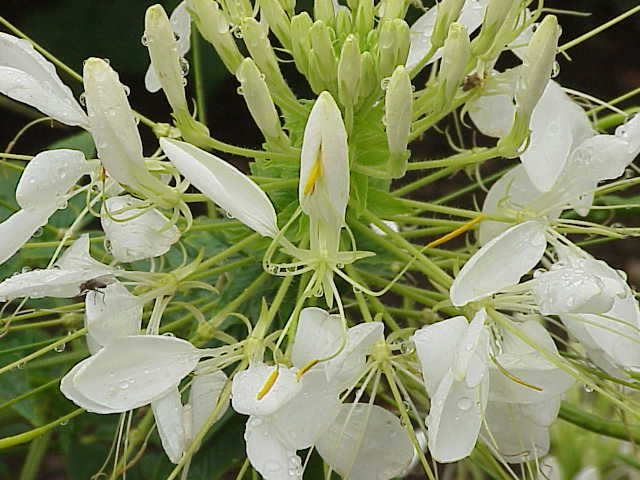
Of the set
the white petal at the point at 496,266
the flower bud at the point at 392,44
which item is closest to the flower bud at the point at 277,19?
the flower bud at the point at 392,44

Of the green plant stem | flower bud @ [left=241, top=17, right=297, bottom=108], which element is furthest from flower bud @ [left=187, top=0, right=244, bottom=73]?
the green plant stem

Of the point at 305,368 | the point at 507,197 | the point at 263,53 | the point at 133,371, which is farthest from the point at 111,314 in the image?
the point at 507,197

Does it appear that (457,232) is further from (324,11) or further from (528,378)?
(324,11)

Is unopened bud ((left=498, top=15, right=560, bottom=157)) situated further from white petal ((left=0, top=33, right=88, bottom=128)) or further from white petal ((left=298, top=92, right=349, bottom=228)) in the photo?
white petal ((left=0, top=33, right=88, bottom=128))

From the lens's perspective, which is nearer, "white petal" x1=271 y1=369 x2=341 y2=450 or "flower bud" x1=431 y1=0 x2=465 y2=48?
"white petal" x1=271 y1=369 x2=341 y2=450

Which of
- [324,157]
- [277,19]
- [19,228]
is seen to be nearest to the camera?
[324,157]

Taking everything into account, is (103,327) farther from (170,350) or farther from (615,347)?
(615,347)
